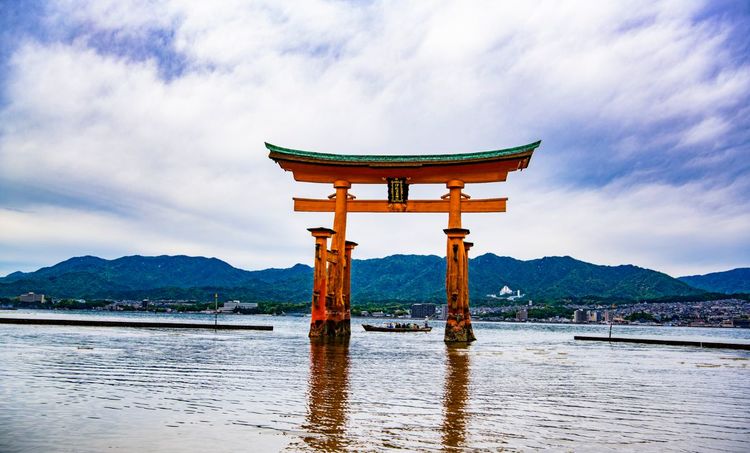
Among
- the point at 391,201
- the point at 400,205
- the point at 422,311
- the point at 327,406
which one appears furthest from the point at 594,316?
the point at 327,406

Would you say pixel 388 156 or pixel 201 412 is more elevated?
pixel 388 156

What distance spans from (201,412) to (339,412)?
210 centimetres

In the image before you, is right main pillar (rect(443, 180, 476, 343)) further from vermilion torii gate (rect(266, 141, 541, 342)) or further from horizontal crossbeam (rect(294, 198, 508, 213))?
horizontal crossbeam (rect(294, 198, 508, 213))

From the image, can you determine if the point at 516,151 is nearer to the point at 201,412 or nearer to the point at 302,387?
the point at 302,387

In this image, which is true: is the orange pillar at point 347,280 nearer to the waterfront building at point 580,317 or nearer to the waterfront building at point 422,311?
the waterfront building at point 580,317

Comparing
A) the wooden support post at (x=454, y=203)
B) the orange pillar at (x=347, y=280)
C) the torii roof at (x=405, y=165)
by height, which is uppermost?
the torii roof at (x=405, y=165)

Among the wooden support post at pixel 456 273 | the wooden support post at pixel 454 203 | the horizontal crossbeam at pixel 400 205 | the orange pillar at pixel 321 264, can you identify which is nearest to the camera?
the wooden support post at pixel 456 273

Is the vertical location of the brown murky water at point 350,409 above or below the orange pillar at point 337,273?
below

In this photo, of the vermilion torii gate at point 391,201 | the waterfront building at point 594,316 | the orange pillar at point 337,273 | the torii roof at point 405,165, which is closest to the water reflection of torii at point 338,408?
the vermilion torii gate at point 391,201

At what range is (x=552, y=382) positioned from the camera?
14.8 m

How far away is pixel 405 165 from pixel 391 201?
2675 millimetres

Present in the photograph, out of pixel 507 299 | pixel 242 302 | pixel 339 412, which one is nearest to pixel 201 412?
pixel 339 412

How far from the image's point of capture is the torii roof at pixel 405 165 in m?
30.8

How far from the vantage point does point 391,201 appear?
33844mm
